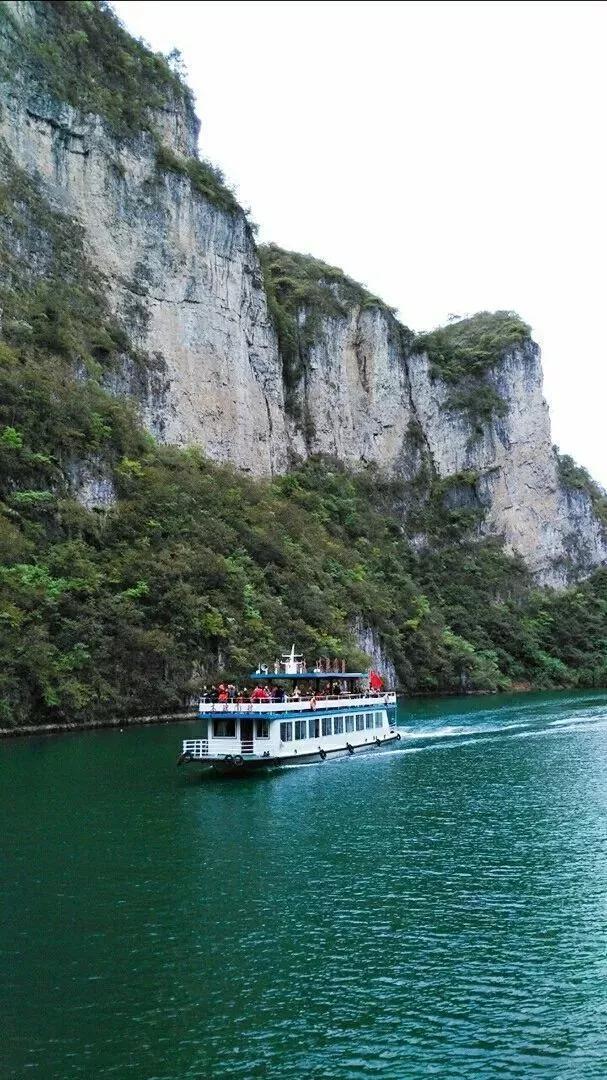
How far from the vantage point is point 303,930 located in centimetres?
1845

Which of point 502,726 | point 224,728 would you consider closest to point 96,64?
point 502,726

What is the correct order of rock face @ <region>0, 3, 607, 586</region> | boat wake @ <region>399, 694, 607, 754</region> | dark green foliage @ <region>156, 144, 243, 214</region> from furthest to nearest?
dark green foliage @ <region>156, 144, 243, 214</region>, rock face @ <region>0, 3, 607, 586</region>, boat wake @ <region>399, 694, 607, 754</region>

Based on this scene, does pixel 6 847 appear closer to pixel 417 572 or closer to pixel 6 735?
pixel 6 735

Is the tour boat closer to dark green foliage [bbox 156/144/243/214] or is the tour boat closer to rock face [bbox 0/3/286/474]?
rock face [bbox 0/3/286/474]

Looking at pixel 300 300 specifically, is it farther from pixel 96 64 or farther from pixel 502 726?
pixel 502 726

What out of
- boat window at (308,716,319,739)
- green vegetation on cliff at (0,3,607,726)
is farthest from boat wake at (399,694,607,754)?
green vegetation on cliff at (0,3,607,726)

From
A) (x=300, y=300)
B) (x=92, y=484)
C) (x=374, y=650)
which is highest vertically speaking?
(x=300, y=300)

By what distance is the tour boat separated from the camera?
124 ft

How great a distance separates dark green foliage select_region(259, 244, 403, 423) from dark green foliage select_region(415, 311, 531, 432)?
264 inches

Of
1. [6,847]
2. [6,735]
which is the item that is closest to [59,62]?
[6,735]

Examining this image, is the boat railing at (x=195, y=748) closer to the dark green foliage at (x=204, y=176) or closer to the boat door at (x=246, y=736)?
the boat door at (x=246, y=736)

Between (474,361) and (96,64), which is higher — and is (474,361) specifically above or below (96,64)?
below

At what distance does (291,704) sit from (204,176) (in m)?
70.7

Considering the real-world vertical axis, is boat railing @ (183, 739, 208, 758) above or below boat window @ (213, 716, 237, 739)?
below
